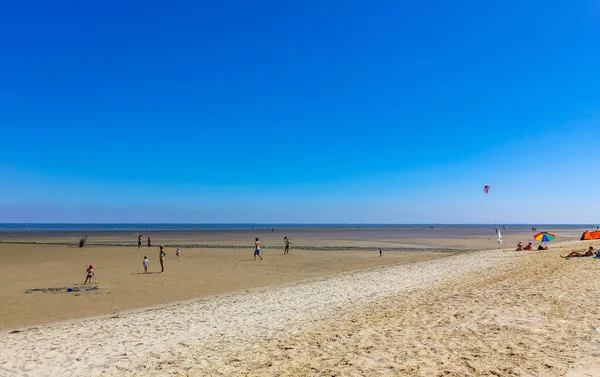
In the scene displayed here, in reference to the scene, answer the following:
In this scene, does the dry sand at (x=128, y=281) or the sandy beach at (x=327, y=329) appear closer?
the sandy beach at (x=327, y=329)

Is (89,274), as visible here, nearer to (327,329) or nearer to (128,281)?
(128,281)

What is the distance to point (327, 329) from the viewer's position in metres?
9.71

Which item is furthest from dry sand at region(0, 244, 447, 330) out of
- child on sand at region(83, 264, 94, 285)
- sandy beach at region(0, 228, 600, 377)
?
child on sand at region(83, 264, 94, 285)

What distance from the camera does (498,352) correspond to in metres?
7.20

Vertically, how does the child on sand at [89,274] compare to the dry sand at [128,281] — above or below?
above

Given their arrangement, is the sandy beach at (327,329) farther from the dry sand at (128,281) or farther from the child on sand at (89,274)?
the child on sand at (89,274)

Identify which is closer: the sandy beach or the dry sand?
the sandy beach

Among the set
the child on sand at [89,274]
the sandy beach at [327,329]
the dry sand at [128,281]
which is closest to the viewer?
the sandy beach at [327,329]

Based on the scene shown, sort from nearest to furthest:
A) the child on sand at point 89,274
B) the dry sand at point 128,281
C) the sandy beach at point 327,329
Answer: the sandy beach at point 327,329
the dry sand at point 128,281
the child on sand at point 89,274

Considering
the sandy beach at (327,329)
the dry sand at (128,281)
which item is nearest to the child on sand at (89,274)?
the dry sand at (128,281)

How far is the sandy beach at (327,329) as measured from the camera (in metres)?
7.06

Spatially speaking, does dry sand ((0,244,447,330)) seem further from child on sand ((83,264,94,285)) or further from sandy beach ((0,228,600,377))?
child on sand ((83,264,94,285))

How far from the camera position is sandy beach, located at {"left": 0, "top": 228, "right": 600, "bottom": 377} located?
706 centimetres

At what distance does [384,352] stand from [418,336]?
4.11ft
